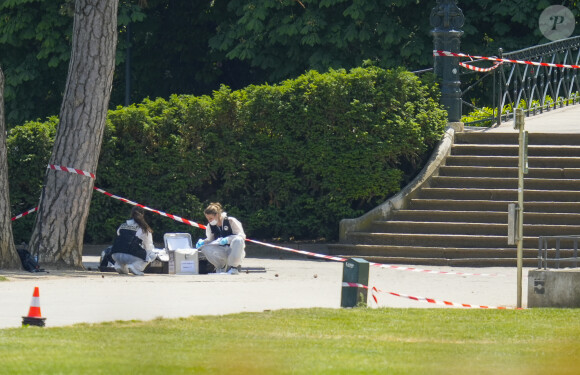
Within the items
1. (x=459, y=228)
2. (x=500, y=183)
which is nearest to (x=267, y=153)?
(x=459, y=228)

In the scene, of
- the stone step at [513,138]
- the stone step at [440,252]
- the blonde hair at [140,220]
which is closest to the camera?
the blonde hair at [140,220]

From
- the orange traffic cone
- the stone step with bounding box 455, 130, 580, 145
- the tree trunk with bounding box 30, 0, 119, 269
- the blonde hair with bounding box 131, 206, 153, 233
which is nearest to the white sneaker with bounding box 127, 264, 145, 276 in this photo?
the blonde hair with bounding box 131, 206, 153, 233

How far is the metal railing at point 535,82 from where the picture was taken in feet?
75.0

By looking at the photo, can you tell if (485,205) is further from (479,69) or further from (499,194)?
(479,69)

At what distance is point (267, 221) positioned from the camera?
2039 cm

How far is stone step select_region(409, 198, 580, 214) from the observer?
64.0 ft

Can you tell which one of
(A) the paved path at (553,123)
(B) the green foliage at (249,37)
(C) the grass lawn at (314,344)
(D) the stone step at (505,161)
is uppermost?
(B) the green foliage at (249,37)

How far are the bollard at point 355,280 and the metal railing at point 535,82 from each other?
10.0 meters

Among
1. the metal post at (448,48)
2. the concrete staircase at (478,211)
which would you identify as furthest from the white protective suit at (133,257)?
the metal post at (448,48)

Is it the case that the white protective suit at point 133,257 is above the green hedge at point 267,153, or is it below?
below

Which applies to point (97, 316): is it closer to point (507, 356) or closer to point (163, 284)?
point (163, 284)

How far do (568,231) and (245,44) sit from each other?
29.7ft

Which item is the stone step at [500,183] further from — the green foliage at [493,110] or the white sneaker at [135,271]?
the white sneaker at [135,271]

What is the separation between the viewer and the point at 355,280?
42.0 ft
